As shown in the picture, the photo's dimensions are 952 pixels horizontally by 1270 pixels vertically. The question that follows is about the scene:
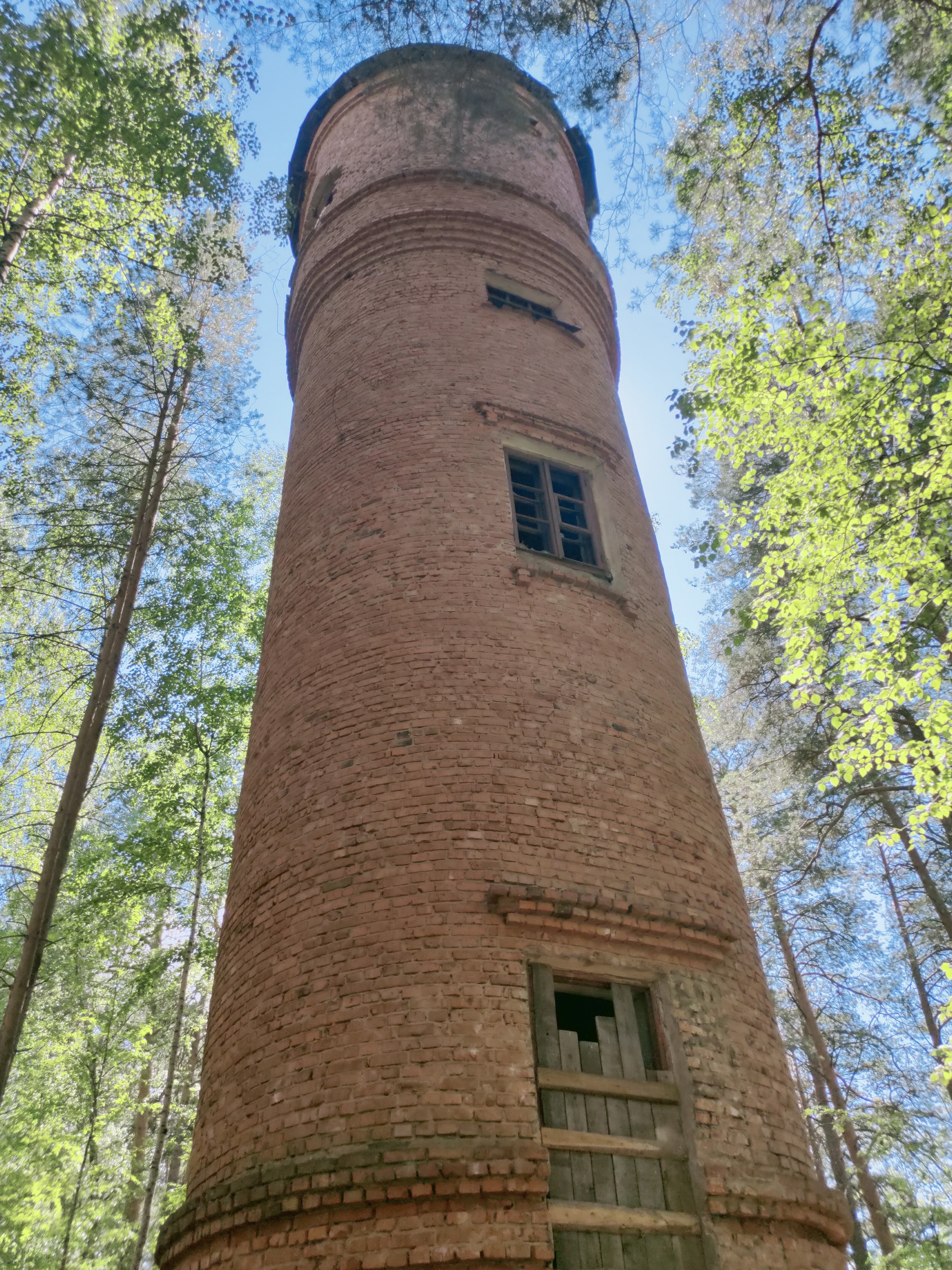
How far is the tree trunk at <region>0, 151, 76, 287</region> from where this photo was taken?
30.6ft

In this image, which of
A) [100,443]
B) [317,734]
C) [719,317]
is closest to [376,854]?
[317,734]

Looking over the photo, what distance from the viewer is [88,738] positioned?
30.1 feet

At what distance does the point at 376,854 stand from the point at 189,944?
865 cm

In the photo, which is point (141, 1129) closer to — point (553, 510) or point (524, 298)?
point (553, 510)

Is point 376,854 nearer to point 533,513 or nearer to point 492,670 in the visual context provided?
point 492,670

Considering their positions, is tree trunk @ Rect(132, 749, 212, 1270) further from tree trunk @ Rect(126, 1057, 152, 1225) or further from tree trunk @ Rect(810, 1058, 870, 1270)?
tree trunk @ Rect(810, 1058, 870, 1270)

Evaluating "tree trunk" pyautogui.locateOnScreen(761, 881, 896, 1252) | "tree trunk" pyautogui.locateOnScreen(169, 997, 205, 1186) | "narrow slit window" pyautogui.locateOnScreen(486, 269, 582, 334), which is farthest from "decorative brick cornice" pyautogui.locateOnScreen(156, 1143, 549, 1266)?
"tree trunk" pyautogui.locateOnScreen(169, 997, 205, 1186)

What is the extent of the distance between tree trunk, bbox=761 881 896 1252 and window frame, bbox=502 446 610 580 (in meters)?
7.59

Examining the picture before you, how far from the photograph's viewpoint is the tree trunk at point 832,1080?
45.5 ft

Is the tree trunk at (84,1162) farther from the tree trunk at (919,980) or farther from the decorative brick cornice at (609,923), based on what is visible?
the tree trunk at (919,980)

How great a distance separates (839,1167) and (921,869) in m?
6.46

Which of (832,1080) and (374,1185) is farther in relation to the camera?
(832,1080)

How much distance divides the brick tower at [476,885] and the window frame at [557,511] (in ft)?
0.10

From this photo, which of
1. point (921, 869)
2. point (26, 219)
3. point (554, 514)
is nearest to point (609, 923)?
point (554, 514)
